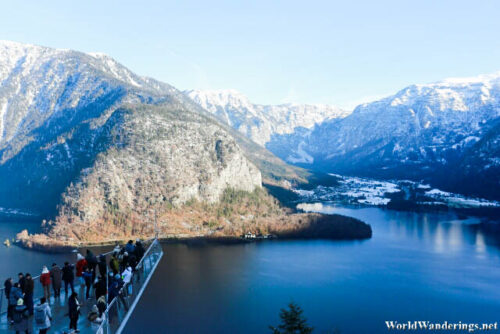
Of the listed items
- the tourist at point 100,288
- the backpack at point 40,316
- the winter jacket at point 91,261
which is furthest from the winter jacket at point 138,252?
the backpack at point 40,316

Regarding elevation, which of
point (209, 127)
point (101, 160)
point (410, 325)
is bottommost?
point (410, 325)

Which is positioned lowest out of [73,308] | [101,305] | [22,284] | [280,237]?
[280,237]

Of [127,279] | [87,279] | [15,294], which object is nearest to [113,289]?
[127,279]

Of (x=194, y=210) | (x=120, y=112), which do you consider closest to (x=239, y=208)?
(x=194, y=210)

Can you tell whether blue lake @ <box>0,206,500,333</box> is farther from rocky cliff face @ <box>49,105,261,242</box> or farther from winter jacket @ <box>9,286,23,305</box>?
winter jacket @ <box>9,286,23,305</box>

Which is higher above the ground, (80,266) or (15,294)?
(80,266)

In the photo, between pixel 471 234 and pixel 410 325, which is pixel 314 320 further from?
pixel 471 234

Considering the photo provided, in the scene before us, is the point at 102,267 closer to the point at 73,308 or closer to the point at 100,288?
the point at 100,288

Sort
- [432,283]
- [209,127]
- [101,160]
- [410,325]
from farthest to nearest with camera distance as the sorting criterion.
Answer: [209,127]
[101,160]
[432,283]
[410,325]
